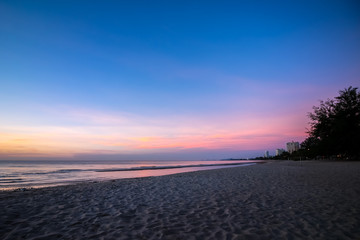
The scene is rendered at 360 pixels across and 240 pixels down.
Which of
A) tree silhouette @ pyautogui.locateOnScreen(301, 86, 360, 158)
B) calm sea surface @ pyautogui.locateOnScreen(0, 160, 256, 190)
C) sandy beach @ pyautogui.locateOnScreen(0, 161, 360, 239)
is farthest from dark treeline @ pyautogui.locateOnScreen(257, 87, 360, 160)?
sandy beach @ pyautogui.locateOnScreen(0, 161, 360, 239)

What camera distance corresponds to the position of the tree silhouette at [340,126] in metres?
34.5

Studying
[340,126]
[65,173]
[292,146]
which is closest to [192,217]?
[65,173]

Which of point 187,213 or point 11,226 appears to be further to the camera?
point 187,213

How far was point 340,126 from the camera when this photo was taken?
3438 centimetres

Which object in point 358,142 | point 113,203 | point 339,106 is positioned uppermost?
point 339,106

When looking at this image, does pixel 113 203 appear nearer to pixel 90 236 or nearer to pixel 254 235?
pixel 90 236

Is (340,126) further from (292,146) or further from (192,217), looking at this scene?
(292,146)

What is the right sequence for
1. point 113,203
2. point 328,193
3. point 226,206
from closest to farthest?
1. point 226,206
2. point 113,203
3. point 328,193

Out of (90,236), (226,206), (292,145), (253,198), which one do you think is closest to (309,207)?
(253,198)

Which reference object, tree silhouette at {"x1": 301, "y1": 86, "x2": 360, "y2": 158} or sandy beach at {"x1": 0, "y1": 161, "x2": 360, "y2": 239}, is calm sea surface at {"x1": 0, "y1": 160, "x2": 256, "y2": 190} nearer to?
sandy beach at {"x1": 0, "y1": 161, "x2": 360, "y2": 239}

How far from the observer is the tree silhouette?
34.5 meters

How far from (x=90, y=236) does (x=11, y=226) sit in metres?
2.61

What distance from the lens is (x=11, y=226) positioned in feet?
16.7

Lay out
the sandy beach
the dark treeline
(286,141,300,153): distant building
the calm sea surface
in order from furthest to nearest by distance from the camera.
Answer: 1. (286,141,300,153): distant building
2. the dark treeline
3. the calm sea surface
4. the sandy beach
